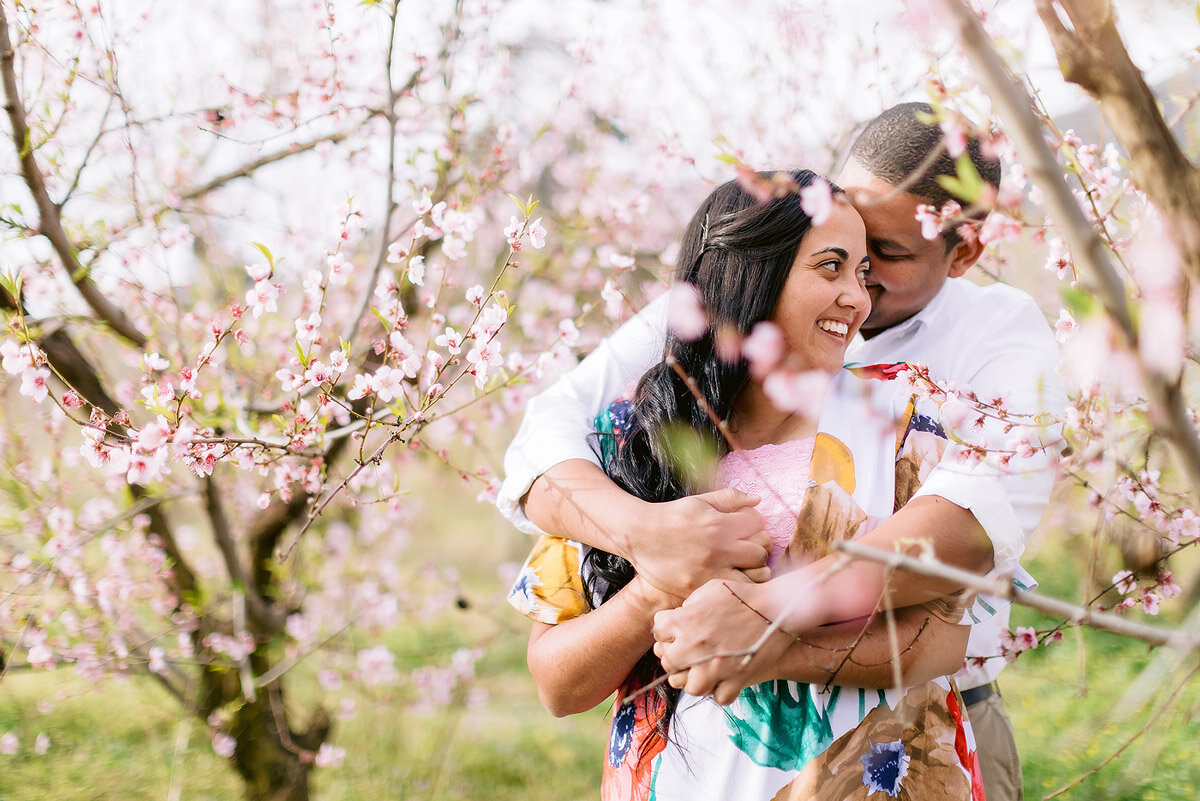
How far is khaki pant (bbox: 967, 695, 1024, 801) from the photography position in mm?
2025

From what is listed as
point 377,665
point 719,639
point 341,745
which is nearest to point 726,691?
point 719,639

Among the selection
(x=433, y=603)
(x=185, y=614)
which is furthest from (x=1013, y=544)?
(x=433, y=603)

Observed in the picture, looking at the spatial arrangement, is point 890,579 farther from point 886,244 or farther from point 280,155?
point 280,155

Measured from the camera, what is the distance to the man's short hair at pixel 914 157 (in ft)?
5.74

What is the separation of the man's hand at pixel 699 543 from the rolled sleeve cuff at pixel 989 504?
0.90 ft

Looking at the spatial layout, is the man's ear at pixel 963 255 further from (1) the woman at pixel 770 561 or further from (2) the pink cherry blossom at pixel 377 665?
(2) the pink cherry blossom at pixel 377 665

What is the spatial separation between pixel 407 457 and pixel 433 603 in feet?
4.05

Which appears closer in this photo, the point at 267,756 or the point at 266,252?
the point at 266,252

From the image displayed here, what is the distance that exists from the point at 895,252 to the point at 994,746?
1.22 metres

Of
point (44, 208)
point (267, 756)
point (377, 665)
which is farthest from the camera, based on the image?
point (377, 665)

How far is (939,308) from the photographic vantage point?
1937 millimetres

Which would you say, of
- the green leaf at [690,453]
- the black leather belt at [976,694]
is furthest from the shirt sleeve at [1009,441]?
the black leather belt at [976,694]

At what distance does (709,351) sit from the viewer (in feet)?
5.29

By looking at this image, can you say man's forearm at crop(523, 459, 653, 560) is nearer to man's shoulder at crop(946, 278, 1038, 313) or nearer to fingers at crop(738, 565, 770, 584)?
fingers at crop(738, 565, 770, 584)
